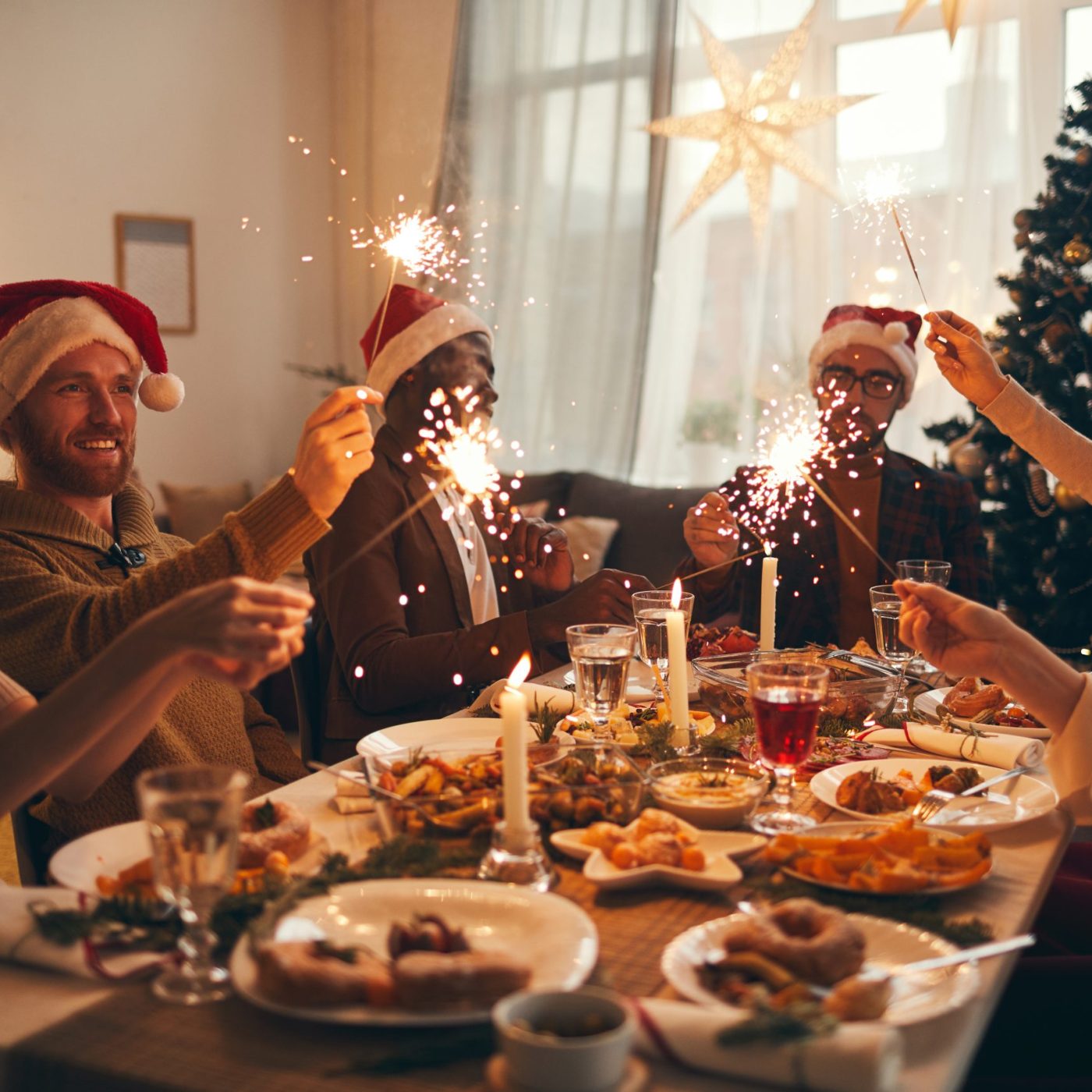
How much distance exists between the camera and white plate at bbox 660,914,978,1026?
3.14ft

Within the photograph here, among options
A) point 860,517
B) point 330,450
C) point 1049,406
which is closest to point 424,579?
point 330,450

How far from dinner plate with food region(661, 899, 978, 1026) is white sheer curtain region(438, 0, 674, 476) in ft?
16.0

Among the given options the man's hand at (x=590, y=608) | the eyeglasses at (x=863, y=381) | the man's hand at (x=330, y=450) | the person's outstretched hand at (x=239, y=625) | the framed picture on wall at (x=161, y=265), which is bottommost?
the man's hand at (x=590, y=608)

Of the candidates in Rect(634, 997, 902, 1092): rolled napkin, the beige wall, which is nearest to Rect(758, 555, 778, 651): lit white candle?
Rect(634, 997, 902, 1092): rolled napkin

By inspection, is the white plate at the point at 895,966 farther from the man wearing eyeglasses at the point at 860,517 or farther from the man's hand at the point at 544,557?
the man wearing eyeglasses at the point at 860,517

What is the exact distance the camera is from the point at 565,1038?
871 millimetres

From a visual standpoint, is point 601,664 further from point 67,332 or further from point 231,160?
point 231,160

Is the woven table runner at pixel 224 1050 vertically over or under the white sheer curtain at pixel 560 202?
under

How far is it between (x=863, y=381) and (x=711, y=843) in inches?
89.2

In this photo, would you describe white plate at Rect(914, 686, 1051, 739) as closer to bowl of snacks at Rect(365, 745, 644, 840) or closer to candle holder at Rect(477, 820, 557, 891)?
bowl of snacks at Rect(365, 745, 644, 840)

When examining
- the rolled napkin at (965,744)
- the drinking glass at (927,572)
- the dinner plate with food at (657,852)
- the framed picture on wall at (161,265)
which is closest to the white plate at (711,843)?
the dinner plate with food at (657,852)

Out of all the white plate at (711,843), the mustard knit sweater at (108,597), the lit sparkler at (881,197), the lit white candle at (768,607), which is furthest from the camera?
the lit sparkler at (881,197)

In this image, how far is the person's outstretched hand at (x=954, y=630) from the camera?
4.95 ft

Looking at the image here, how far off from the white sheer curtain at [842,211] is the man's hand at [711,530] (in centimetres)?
253
